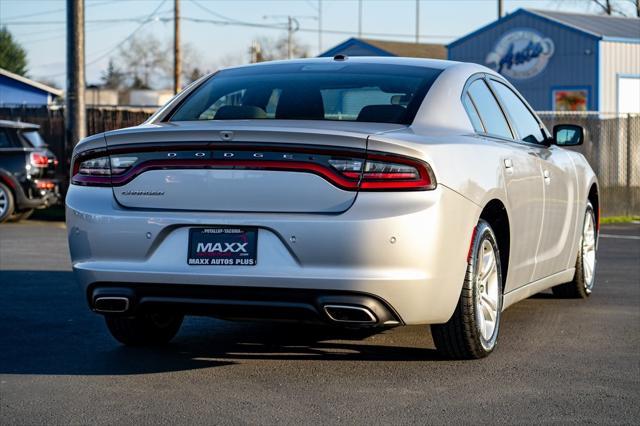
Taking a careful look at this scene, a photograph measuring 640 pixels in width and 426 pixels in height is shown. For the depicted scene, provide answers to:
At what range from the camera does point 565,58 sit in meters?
37.7

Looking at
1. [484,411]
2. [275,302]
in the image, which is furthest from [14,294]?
[484,411]

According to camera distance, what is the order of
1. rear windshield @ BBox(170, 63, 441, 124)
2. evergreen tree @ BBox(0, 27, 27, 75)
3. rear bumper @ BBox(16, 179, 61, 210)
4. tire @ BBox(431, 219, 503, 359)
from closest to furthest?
tire @ BBox(431, 219, 503, 359), rear windshield @ BBox(170, 63, 441, 124), rear bumper @ BBox(16, 179, 61, 210), evergreen tree @ BBox(0, 27, 27, 75)

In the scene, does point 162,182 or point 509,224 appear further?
point 509,224

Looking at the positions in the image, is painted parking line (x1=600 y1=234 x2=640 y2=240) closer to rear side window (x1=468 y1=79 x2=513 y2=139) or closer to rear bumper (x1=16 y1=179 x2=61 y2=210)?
rear bumper (x1=16 y1=179 x2=61 y2=210)

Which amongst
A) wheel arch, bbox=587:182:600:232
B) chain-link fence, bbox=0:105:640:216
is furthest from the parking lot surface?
chain-link fence, bbox=0:105:640:216

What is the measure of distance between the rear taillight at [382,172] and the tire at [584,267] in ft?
11.8

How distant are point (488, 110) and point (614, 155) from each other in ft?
46.2

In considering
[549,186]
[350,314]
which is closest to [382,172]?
[350,314]

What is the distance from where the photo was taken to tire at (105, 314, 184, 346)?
22.1ft

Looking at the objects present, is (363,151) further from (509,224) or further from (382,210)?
(509,224)

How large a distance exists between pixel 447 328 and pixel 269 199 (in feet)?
4.16

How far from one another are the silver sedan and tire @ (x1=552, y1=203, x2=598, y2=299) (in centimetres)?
240

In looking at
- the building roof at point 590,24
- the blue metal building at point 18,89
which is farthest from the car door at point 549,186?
the blue metal building at point 18,89

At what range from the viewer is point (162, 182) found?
578 centimetres
